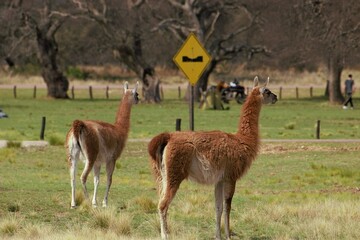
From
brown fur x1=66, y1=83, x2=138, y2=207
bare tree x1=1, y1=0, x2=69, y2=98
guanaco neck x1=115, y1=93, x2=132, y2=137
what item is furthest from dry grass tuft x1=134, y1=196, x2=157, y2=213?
bare tree x1=1, y1=0, x2=69, y2=98

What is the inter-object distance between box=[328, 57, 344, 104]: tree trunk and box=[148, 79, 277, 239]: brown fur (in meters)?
44.6

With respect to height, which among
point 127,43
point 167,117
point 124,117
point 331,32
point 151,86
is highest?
point 331,32

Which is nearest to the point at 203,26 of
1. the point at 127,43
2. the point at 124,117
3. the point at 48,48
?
the point at 127,43

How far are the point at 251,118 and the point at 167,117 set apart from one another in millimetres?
32830

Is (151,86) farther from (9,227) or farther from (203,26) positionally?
(9,227)

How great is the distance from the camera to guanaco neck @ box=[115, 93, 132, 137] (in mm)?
18484

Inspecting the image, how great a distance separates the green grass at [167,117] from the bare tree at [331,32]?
267cm

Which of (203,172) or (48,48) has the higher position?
(48,48)

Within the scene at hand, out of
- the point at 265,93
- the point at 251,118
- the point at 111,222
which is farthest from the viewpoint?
the point at 265,93

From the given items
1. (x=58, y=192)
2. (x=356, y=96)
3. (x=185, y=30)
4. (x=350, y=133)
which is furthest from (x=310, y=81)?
(x=58, y=192)

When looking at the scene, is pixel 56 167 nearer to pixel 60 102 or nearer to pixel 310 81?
pixel 60 102

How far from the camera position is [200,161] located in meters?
13.7

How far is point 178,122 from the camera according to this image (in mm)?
32562

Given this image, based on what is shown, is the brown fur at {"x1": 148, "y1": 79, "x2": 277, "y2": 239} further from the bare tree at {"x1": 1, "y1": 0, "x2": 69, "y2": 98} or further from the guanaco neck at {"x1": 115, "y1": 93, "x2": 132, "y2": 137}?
the bare tree at {"x1": 1, "y1": 0, "x2": 69, "y2": 98}
